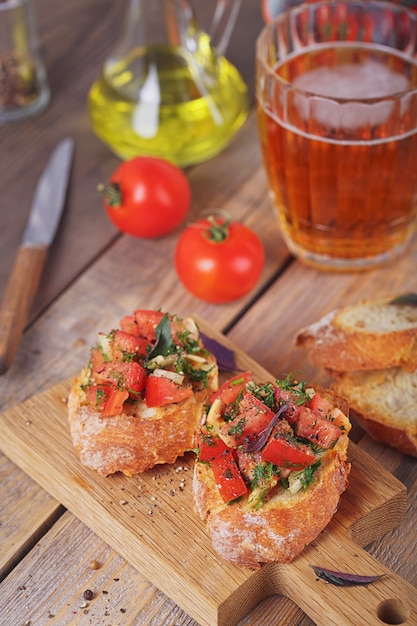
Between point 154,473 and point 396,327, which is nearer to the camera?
point 154,473

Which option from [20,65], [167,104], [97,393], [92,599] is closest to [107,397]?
[97,393]

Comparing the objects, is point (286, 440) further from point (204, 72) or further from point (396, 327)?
point (204, 72)

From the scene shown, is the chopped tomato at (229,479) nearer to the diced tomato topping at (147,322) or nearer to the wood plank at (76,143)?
the diced tomato topping at (147,322)

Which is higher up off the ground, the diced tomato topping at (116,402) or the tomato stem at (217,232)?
the diced tomato topping at (116,402)

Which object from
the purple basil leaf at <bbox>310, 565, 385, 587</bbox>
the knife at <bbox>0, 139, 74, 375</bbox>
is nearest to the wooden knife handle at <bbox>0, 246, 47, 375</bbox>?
the knife at <bbox>0, 139, 74, 375</bbox>

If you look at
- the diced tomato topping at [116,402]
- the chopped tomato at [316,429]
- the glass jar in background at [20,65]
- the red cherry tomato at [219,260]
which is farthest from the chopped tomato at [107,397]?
the glass jar in background at [20,65]

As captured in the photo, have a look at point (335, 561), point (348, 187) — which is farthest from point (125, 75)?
point (335, 561)
